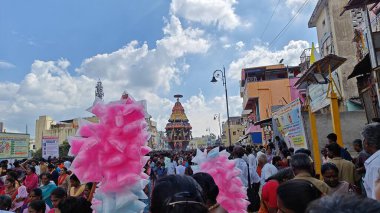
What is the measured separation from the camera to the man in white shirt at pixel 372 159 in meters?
2.80

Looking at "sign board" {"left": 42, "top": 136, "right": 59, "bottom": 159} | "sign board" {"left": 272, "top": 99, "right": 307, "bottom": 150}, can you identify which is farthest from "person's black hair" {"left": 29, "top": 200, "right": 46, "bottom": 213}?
"sign board" {"left": 42, "top": 136, "right": 59, "bottom": 159}

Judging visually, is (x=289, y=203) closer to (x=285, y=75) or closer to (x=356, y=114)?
(x=356, y=114)

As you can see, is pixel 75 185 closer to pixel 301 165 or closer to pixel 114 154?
pixel 114 154

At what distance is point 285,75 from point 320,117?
25.9 metres

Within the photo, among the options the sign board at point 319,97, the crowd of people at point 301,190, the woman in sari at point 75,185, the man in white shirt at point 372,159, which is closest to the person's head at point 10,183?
the woman in sari at point 75,185

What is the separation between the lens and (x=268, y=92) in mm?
32250

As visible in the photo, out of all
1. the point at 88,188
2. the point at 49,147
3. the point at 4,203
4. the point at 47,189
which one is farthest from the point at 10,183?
the point at 49,147

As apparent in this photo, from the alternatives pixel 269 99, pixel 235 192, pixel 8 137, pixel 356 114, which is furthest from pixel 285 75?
pixel 235 192

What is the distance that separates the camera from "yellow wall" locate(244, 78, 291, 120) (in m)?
32.0

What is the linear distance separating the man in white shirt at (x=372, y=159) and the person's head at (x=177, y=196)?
6.57 ft

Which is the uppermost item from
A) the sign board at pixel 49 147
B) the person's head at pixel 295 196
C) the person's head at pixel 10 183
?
the sign board at pixel 49 147

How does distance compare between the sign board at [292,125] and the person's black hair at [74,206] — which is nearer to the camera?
the person's black hair at [74,206]

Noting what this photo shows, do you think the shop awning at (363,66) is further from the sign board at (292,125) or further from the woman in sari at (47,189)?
the woman in sari at (47,189)

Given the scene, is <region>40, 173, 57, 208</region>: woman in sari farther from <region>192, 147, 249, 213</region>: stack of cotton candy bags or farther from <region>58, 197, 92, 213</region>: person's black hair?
<region>192, 147, 249, 213</region>: stack of cotton candy bags
